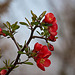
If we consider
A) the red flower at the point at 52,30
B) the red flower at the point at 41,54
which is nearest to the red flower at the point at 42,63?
the red flower at the point at 41,54

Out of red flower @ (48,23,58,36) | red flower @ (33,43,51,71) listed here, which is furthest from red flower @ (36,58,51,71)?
red flower @ (48,23,58,36)

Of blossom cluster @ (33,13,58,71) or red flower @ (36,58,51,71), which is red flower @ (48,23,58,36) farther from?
red flower @ (36,58,51,71)

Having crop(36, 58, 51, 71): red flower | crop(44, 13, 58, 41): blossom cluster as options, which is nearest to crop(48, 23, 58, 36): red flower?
crop(44, 13, 58, 41): blossom cluster

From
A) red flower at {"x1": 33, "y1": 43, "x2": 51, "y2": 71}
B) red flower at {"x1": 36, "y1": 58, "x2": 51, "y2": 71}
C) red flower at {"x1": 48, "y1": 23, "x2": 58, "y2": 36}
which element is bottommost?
red flower at {"x1": 36, "y1": 58, "x2": 51, "y2": 71}

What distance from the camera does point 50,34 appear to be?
53 centimetres

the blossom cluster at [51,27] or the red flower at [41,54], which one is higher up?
the blossom cluster at [51,27]

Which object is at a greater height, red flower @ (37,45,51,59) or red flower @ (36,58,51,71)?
red flower @ (37,45,51,59)

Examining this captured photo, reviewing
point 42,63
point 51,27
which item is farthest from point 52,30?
point 42,63

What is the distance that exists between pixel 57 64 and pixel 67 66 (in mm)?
453

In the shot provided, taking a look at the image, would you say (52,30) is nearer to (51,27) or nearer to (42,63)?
(51,27)

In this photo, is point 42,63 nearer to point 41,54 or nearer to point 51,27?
point 41,54

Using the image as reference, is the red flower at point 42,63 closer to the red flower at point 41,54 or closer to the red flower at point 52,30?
the red flower at point 41,54

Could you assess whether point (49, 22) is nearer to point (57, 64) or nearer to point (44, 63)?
point (44, 63)

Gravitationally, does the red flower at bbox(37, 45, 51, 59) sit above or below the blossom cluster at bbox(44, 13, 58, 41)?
below
